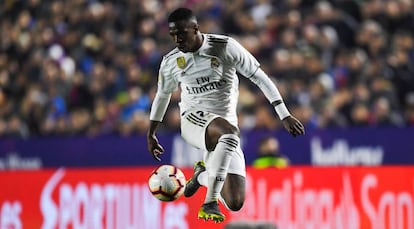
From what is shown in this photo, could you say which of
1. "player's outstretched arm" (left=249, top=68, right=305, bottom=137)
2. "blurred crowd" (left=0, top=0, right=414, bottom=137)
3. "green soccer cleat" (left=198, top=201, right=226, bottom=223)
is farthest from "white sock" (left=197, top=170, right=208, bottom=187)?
"blurred crowd" (left=0, top=0, right=414, bottom=137)

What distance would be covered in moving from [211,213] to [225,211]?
3.90 metres

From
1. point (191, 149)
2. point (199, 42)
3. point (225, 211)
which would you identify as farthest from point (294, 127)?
point (191, 149)

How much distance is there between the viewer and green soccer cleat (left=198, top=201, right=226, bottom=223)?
9.23 metres

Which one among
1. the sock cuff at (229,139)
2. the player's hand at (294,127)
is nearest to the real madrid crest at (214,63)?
the sock cuff at (229,139)

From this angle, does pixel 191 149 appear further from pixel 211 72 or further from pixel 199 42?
→ pixel 199 42

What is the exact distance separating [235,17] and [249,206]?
5.10m

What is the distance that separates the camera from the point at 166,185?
1014 centimetres

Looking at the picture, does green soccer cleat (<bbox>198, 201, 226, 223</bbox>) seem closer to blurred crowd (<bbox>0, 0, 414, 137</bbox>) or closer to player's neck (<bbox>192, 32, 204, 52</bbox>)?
player's neck (<bbox>192, 32, 204, 52</bbox>)

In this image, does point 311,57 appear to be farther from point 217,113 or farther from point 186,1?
point 217,113

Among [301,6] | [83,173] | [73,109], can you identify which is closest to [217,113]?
[83,173]

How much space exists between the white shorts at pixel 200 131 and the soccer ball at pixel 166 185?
37 cm

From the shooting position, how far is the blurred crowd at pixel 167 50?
608 inches

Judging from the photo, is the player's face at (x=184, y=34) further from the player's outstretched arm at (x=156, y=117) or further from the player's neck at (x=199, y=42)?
the player's outstretched arm at (x=156, y=117)

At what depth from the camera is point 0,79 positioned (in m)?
19.5
